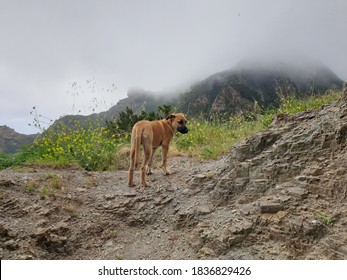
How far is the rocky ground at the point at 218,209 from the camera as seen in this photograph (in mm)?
3305

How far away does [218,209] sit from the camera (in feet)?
14.1

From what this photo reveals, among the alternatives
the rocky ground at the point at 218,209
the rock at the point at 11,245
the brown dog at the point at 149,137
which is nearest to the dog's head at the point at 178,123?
the brown dog at the point at 149,137

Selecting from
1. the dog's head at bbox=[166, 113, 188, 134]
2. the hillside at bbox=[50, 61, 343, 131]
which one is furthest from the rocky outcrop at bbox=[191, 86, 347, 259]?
the hillside at bbox=[50, 61, 343, 131]

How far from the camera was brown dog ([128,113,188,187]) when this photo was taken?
5.30 metres

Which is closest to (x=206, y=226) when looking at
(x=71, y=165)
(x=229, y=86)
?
(x=71, y=165)

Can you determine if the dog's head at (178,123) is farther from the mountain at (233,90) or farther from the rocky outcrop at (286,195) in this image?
the mountain at (233,90)

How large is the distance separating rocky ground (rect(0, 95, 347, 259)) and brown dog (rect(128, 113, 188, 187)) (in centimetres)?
47

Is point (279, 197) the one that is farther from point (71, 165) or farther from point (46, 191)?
point (71, 165)

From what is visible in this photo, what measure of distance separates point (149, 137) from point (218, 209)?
195 cm

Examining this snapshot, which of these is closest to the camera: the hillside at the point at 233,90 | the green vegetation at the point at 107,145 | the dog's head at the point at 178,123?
the dog's head at the point at 178,123

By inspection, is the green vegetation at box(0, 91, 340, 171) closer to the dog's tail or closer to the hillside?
the dog's tail

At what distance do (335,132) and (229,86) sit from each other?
40966 millimetres

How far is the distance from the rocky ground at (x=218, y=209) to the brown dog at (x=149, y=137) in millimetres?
470

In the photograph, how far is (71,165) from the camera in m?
6.77
